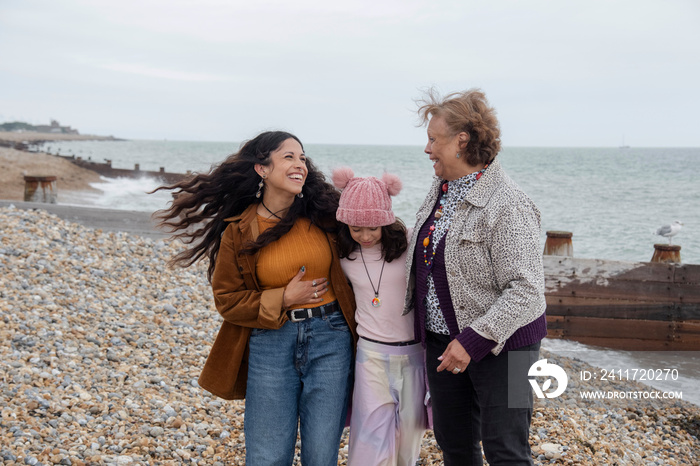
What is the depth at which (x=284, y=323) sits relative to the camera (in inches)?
114

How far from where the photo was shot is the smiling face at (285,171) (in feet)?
Answer: 9.90

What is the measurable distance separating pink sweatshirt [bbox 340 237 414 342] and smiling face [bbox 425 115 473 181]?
20.8 inches

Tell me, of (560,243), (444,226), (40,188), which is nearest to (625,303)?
(560,243)

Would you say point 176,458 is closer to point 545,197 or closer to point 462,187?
point 462,187

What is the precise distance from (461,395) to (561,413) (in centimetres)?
248

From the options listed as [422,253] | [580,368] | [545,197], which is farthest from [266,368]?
[545,197]

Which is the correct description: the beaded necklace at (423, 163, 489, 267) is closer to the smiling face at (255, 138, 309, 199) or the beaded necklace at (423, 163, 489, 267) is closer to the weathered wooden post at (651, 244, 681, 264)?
the smiling face at (255, 138, 309, 199)

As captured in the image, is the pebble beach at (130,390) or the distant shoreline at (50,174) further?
the distant shoreline at (50,174)

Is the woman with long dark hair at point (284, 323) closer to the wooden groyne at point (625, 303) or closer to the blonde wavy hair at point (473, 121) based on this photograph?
the blonde wavy hair at point (473, 121)

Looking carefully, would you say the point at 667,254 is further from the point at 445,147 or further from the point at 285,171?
the point at 285,171

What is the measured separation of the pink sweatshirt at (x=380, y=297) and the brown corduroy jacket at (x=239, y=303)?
0.18 feet

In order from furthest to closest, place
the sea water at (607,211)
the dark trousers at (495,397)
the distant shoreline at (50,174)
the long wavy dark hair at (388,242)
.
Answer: the distant shoreline at (50,174)
the sea water at (607,211)
the long wavy dark hair at (388,242)
the dark trousers at (495,397)

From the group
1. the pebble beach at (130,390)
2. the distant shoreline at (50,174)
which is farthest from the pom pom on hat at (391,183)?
the distant shoreline at (50,174)

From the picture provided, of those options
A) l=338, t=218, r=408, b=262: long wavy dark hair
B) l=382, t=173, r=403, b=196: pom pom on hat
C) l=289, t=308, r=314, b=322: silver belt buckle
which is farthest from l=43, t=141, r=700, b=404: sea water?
l=289, t=308, r=314, b=322: silver belt buckle
